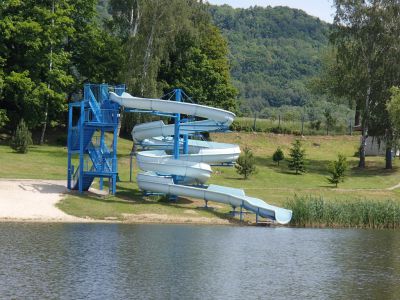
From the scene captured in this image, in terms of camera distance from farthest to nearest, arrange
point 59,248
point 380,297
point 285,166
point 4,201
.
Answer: point 285,166, point 4,201, point 59,248, point 380,297

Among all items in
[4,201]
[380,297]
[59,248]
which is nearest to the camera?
[380,297]

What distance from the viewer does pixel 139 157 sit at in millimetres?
53500

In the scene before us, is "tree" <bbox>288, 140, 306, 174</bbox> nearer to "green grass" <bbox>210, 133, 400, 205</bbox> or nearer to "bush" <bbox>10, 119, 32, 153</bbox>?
"green grass" <bbox>210, 133, 400, 205</bbox>

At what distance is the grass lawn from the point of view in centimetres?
4969

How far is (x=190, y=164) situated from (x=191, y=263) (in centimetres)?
2031

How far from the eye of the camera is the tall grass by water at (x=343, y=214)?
49031mm

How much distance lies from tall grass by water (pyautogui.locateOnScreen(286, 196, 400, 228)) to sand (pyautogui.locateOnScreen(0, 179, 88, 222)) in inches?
564

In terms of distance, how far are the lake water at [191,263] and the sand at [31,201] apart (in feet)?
7.96

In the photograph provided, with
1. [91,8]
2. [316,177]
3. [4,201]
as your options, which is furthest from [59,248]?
[91,8]

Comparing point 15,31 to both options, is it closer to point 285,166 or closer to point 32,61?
point 32,61

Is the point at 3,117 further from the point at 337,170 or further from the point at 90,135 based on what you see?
A: the point at 337,170

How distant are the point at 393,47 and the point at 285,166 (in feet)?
56.0

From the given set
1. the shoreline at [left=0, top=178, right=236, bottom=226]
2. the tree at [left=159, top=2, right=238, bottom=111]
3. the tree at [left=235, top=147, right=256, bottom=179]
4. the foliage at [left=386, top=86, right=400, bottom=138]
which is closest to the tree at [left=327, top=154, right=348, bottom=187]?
the foliage at [left=386, top=86, right=400, bottom=138]

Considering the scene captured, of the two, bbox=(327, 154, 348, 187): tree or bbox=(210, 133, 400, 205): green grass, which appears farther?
bbox=(327, 154, 348, 187): tree
